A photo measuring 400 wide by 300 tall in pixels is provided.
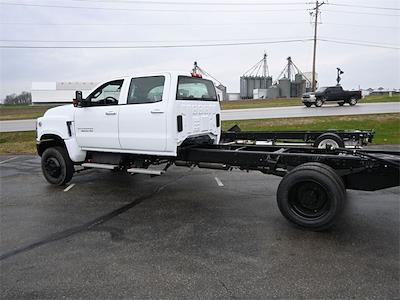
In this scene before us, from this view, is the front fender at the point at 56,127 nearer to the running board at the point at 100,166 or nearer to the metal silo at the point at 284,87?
the running board at the point at 100,166

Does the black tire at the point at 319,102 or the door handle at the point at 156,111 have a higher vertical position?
the black tire at the point at 319,102

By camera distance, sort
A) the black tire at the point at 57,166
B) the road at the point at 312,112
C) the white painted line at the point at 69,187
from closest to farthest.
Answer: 1. the white painted line at the point at 69,187
2. the black tire at the point at 57,166
3. the road at the point at 312,112

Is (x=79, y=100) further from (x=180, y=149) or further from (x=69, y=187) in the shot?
(x=180, y=149)

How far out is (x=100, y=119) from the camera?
6832 mm

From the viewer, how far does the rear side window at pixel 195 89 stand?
6293 millimetres

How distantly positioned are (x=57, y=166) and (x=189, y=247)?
4.43 m

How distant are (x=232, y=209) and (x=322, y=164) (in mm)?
1687

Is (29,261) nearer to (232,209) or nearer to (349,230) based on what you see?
(232,209)

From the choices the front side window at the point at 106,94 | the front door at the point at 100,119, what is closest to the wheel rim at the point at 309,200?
the front door at the point at 100,119

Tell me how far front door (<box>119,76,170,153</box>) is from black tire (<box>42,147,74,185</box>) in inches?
67.4

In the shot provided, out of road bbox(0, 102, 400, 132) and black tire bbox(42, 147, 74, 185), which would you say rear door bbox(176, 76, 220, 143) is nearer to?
black tire bbox(42, 147, 74, 185)

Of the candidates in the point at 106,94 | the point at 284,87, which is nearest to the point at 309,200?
the point at 106,94

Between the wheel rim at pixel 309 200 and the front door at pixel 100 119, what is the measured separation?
11.1 ft

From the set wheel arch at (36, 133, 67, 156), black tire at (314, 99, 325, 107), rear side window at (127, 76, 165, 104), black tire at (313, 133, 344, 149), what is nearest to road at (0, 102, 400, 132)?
black tire at (314, 99, 325, 107)
